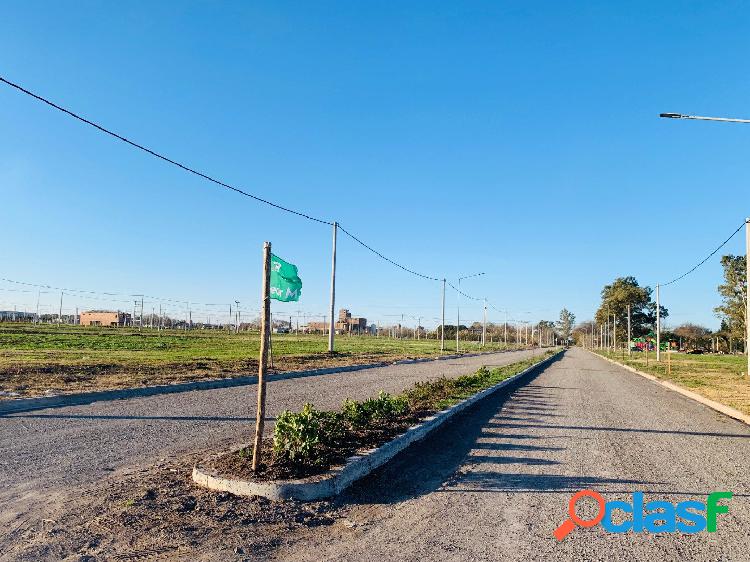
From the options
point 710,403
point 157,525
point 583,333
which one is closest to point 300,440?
point 157,525

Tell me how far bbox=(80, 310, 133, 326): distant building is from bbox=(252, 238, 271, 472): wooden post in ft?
408

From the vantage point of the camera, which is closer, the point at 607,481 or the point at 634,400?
the point at 607,481

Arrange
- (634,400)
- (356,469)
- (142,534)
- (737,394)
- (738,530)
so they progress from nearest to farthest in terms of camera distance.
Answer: (142,534)
(738,530)
(356,469)
(634,400)
(737,394)

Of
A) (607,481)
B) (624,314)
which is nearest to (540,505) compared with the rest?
(607,481)

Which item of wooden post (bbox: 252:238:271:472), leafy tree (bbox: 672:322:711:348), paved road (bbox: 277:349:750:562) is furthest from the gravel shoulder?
leafy tree (bbox: 672:322:711:348)

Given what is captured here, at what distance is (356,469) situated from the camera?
6.35 m

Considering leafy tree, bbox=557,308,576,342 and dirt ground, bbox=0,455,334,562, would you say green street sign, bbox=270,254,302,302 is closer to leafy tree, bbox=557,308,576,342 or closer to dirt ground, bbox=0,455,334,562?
dirt ground, bbox=0,455,334,562

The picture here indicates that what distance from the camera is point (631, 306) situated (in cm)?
9800

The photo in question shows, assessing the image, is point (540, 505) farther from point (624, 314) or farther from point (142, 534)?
point (624, 314)

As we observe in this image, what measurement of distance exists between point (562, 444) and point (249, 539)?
594cm

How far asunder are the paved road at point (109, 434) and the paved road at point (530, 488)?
9.52 feet

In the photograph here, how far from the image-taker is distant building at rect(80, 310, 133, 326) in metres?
121

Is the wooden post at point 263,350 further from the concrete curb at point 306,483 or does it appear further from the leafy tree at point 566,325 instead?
the leafy tree at point 566,325

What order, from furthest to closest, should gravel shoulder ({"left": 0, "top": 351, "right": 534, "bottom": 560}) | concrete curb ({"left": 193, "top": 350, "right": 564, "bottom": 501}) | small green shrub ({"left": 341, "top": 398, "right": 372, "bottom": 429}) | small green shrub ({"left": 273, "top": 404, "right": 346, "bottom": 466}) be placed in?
small green shrub ({"left": 341, "top": 398, "right": 372, "bottom": 429}) < small green shrub ({"left": 273, "top": 404, "right": 346, "bottom": 466}) < concrete curb ({"left": 193, "top": 350, "right": 564, "bottom": 501}) < gravel shoulder ({"left": 0, "top": 351, "right": 534, "bottom": 560})
